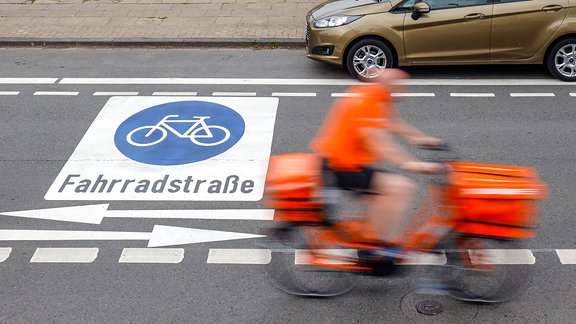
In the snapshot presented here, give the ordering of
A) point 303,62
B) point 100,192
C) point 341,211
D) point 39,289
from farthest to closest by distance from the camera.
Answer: point 303,62
point 100,192
point 341,211
point 39,289

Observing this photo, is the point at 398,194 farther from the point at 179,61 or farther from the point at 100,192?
the point at 179,61

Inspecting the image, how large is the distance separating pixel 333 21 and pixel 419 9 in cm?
141

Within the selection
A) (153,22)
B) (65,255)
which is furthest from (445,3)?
(65,255)

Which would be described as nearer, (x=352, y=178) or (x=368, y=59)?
(x=352, y=178)

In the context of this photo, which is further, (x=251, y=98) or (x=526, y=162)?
(x=251, y=98)

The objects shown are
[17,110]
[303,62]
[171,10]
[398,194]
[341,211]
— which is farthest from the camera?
[171,10]

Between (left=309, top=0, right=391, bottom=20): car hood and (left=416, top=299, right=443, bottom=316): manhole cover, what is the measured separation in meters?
6.97

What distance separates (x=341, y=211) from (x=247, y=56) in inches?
268

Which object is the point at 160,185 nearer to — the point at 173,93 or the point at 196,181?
the point at 196,181

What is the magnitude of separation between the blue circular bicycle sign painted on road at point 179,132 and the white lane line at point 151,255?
2228 mm

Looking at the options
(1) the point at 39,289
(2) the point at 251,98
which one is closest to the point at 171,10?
(2) the point at 251,98

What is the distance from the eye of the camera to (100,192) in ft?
31.7

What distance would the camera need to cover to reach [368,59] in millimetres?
13430

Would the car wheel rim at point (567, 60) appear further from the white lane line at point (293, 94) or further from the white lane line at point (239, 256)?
the white lane line at point (239, 256)
